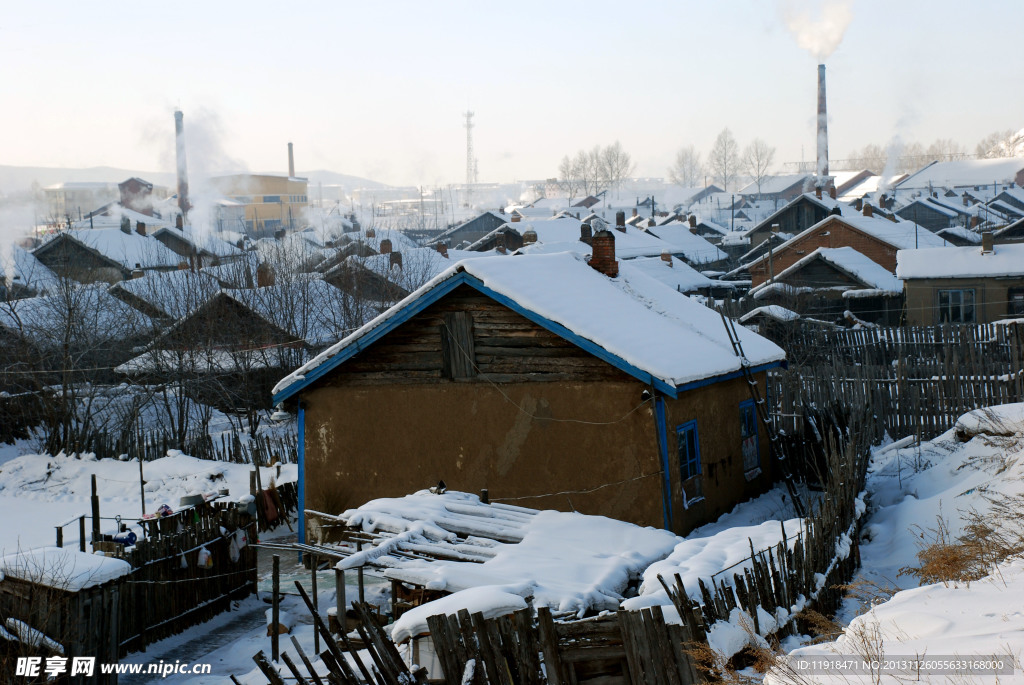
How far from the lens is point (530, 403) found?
14.2 meters

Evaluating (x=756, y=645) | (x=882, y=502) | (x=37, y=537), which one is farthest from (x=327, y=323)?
(x=756, y=645)

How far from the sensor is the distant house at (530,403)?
13516mm

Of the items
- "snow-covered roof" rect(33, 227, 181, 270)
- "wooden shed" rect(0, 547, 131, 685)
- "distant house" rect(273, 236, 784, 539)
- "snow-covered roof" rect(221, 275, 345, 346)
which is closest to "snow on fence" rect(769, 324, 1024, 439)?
"distant house" rect(273, 236, 784, 539)

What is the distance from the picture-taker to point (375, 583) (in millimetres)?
13789

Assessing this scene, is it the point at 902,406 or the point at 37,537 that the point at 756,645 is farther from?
the point at 37,537

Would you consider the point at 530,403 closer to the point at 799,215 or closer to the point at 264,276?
the point at 264,276

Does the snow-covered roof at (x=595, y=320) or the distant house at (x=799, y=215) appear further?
the distant house at (x=799, y=215)

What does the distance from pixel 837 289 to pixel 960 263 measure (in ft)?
27.5

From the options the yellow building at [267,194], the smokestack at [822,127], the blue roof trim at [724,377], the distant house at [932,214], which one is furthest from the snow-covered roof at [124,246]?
the smokestack at [822,127]

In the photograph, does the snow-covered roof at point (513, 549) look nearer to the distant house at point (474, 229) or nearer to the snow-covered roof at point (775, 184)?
the distant house at point (474, 229)

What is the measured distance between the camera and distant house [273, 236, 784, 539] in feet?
44.3

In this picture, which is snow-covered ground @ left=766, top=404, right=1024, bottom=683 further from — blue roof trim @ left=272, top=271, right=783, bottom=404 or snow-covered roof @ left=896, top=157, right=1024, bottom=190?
snow-covered roof @ left=896, top=157, right=1024, bottom=190
